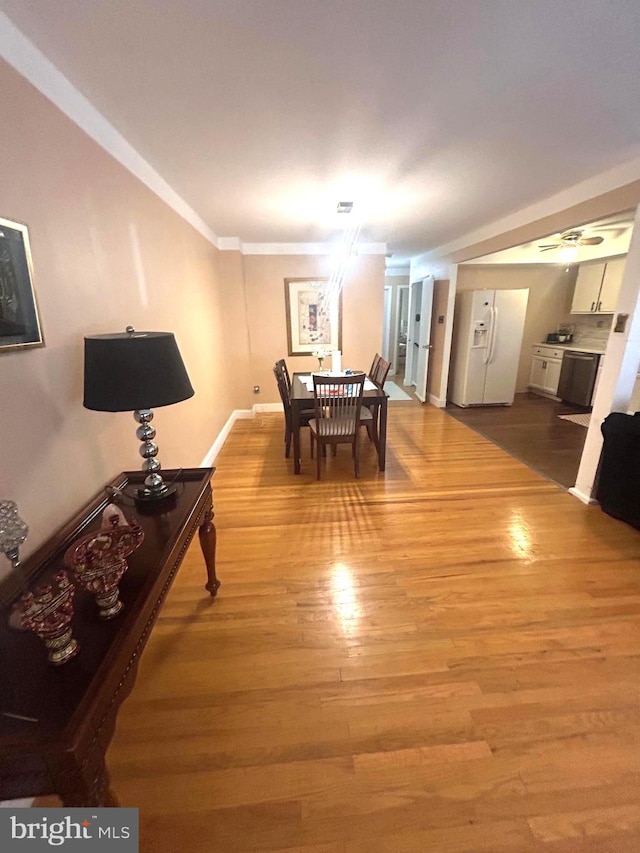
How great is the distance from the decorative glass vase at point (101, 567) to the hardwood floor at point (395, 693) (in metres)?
0.69

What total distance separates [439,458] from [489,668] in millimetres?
2255

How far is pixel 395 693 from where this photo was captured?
139 cm

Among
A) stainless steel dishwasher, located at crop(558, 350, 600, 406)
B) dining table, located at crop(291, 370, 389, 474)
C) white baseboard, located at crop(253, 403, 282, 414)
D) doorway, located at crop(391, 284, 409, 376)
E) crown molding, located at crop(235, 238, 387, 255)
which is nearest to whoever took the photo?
dining table, located at crop(291, 370, 389, 474)

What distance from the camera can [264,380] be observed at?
5.15 metres

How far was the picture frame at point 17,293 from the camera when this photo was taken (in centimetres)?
112

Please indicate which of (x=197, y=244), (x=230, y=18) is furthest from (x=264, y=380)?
(x=230, y=18)

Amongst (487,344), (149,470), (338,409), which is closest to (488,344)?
(487,344)

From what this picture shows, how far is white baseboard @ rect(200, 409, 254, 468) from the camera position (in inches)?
136

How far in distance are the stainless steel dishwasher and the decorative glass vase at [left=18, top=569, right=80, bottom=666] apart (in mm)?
6038

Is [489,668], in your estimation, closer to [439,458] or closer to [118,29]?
[439,458]

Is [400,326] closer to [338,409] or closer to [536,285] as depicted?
[536,285]

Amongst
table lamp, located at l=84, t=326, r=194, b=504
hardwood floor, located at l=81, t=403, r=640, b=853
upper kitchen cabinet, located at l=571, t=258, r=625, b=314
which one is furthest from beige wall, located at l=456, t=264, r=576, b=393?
table lamp, located at l=84, t=326, r=194, b=504

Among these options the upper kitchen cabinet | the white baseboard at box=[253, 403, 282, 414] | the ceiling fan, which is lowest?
the white baseboard at box=[253, 403, 282, 414]

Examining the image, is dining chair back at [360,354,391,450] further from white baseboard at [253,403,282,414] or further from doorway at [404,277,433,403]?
doorway at [404,277,433,403]
